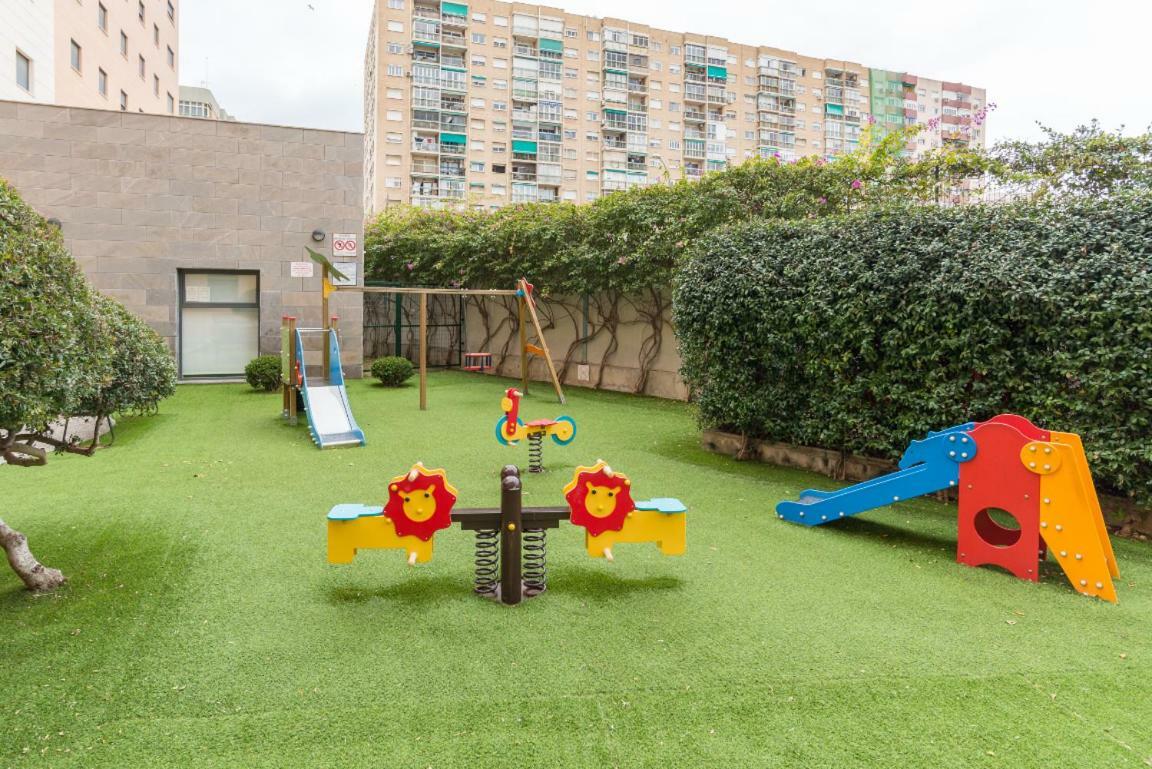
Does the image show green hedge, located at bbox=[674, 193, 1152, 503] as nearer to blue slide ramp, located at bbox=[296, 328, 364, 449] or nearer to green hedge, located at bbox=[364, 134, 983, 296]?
green hedge, located at bbox=[364, 134, 983, 296]

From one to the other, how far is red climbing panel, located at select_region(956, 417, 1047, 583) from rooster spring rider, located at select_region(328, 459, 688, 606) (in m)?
2.02

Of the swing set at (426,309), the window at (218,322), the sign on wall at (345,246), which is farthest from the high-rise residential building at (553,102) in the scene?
the swing set at (426,309)

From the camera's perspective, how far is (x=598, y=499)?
3736 millimetres

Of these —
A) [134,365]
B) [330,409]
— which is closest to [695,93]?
[330,409]

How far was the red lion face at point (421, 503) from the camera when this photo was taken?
3.61m

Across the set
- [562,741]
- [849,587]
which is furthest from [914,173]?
[562,741]

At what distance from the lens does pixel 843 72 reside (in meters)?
79.7

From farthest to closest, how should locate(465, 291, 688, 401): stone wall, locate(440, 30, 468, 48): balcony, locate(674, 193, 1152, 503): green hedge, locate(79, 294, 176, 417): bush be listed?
locate(440, 30, 468, 48): balcony
locate(465, 291, 688, 401): stone wall
locate(79, 294, 176, 417): bush
locate(674, 193, 1152, 503): green hedge

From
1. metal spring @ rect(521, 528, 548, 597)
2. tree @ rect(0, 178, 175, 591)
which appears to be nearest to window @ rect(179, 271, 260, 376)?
tree @ rect(0, 178, 175, 591)

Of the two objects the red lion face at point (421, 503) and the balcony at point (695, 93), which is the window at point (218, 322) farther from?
the balcony at point (695, 93)

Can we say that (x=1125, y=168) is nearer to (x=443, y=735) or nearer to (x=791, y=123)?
(x=443, y=735)

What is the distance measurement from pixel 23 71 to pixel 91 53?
601cm

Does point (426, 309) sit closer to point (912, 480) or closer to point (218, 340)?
point (218, 340)

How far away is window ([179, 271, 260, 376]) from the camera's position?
1412 centimetres
